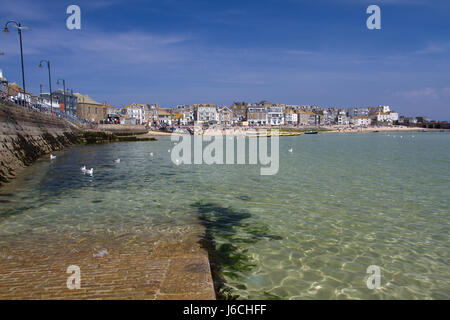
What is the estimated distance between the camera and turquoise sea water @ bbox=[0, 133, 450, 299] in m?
6.38

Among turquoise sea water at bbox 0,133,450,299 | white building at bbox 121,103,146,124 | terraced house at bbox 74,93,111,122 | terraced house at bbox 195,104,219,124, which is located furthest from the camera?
terraced house at bbox 195,104,219,124

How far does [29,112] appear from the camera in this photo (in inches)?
1185

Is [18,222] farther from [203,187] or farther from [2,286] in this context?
[203,187]

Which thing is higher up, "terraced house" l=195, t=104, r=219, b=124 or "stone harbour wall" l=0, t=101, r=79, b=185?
"terraced house" l=195, t=104, r=219, b=124

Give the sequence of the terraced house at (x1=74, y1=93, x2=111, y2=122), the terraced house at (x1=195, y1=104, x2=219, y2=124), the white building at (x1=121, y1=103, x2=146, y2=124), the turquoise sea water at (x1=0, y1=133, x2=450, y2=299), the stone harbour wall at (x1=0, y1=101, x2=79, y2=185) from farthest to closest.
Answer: the terraced house at (x1=195, y1=104, x2=219, y2=124), the white building at (x1=121, y1=103, x2=146, y2=124), the terraced house at (x1=74, y1=93, x2=111, y2=122), the stone harbour wall at (x1=0, y1=101, x2=79, y2=185), the turquoise sea water at (x1=0, y1=133, x2=450, y2=299)

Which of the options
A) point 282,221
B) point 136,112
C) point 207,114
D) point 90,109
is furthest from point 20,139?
point 207,114

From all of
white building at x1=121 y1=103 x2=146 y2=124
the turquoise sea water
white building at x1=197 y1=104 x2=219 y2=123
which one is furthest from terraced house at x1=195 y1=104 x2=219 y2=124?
the turquoise sea water

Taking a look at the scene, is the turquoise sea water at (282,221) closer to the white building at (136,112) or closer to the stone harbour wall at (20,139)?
the stone harbour wall at (20,139)

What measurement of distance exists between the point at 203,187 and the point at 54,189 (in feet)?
25.1

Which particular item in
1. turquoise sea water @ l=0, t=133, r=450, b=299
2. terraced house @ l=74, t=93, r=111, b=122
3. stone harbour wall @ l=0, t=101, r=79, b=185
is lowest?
turquoise sea water @ l=0, t=133, r=450, b=299

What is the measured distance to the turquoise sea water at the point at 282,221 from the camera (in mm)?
6375

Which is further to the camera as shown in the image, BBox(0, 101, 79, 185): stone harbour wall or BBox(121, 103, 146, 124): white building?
BBox(121, 103, 146, 124): white building

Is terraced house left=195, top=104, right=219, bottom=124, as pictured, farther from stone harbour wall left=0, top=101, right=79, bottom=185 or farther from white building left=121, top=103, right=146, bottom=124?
stone harbour wall left=0, top=101, right=79, bottom=185

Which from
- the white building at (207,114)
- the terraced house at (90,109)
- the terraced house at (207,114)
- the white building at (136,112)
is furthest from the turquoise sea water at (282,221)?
the white building at (207,114)
